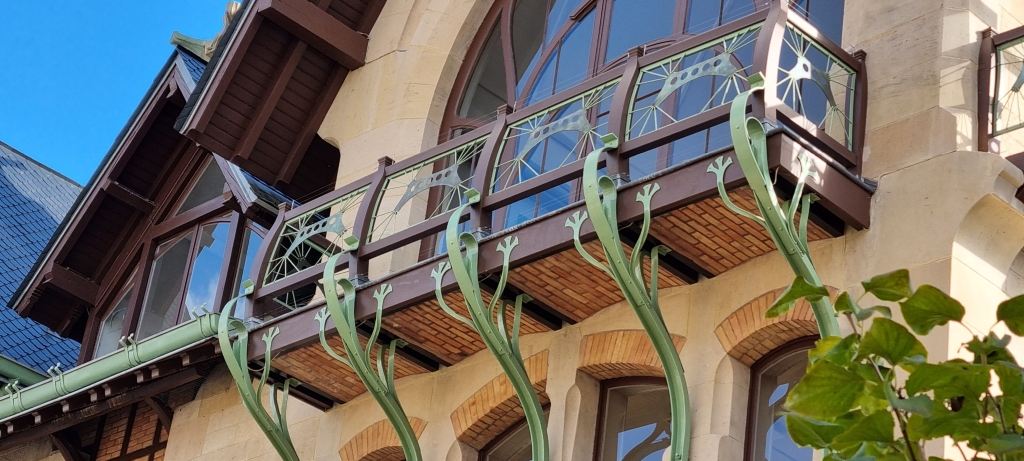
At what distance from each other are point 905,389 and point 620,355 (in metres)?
6.42

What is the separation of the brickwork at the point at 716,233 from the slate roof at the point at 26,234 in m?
10.5

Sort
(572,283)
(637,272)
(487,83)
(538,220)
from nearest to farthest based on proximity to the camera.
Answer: (637,272) < (538,220) < (572,283) < (487,83)

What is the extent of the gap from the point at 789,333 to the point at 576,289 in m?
1.61

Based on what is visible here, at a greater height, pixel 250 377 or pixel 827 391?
pixel 250 377

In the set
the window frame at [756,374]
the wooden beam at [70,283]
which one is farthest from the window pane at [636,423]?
the wooden beam at [70,283]

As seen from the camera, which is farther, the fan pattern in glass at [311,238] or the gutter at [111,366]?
the gutter at [111,366]

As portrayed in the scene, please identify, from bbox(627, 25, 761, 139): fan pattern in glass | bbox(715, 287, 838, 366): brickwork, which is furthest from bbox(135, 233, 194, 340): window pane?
bbox(715, 287, 838, 366): brickwork

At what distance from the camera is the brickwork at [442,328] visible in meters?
11.2

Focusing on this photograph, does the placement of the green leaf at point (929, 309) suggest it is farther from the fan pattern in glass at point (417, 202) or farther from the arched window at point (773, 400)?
the fan pattern in glass at point (417, 202)

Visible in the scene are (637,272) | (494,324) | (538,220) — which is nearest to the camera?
(637,272)

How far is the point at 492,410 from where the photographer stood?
11711 millimetres

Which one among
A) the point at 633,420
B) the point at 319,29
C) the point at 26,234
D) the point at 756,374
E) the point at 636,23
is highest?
the point at 26,234

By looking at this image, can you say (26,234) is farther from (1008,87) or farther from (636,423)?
(1008,87)

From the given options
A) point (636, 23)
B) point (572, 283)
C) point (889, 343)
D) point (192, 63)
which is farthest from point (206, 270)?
point (889, 343)
